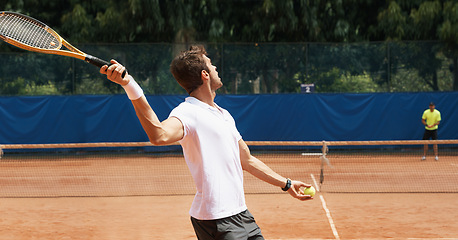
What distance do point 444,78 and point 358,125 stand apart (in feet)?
11.6

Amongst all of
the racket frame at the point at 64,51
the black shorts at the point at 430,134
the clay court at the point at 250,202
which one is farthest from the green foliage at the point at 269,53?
the racket frame at the point at 64,51

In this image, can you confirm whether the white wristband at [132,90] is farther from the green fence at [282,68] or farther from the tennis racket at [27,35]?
the green fence at [282,68]

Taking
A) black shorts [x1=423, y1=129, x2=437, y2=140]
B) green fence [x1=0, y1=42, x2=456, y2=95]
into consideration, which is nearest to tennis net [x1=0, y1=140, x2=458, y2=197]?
black shorts [x1=423, y1=129, x2=437, y2=140]

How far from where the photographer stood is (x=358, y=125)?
18.3 m

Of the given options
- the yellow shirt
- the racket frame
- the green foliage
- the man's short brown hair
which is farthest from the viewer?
the green foliage

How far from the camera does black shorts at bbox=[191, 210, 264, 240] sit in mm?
3115

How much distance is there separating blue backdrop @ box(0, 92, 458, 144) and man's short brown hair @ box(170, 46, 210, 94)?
15.1m

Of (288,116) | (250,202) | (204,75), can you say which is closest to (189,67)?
(204,75)

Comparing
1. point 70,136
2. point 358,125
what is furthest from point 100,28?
point 358,125

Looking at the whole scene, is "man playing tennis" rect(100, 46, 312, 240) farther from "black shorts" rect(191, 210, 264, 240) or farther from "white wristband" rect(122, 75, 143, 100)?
"white wristband" rect(122, 75, 143, 100)

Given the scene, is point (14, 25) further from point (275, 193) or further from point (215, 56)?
A: point (215, 56)

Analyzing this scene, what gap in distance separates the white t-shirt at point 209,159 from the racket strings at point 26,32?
1.38 m

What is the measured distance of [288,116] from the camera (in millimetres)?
18359

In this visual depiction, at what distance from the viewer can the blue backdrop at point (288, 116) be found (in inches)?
720
